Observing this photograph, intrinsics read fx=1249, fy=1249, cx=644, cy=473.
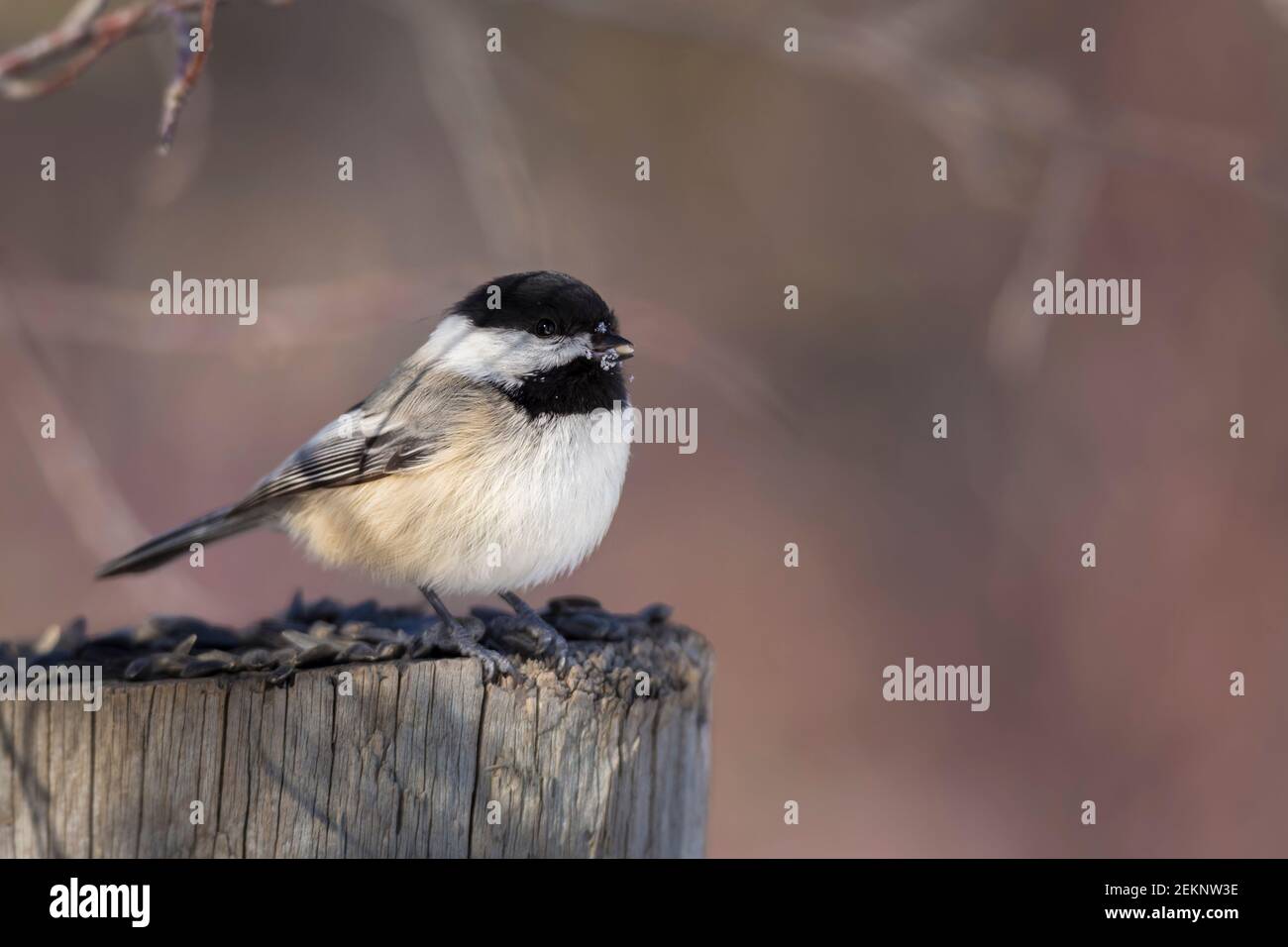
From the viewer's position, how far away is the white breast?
144 inches

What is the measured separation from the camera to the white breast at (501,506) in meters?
3.66

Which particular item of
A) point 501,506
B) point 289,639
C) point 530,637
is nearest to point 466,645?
point 530,637

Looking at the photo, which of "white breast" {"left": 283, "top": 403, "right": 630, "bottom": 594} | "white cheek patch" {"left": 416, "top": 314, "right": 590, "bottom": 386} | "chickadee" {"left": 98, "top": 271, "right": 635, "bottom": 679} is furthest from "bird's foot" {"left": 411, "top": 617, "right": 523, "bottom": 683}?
"white cheek patch" {"left": 416, "top": 314, "right": 590, "bottom": 386}

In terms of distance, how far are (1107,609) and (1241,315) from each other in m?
1.90

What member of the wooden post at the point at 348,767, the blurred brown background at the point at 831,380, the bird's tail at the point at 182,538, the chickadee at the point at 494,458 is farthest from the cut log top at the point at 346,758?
the blurred brown background at the point at 831,380

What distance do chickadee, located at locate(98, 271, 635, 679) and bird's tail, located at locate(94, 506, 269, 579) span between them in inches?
0.4

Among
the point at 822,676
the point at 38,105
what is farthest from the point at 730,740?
the point at 38,105

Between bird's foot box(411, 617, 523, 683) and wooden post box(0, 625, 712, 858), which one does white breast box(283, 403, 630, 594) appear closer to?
bird's foot box(411, 617, 523, 683)

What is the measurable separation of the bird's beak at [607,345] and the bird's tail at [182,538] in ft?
4.43

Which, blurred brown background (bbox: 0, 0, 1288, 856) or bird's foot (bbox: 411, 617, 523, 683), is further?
blurred brown background (bbox: 0, 0, 1288, 856)

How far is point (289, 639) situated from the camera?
307 centimetres

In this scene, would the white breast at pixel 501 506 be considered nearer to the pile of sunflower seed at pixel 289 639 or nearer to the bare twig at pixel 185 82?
the pile of sunflower seed at pixel 289 639

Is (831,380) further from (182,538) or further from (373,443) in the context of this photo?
(182,538)
